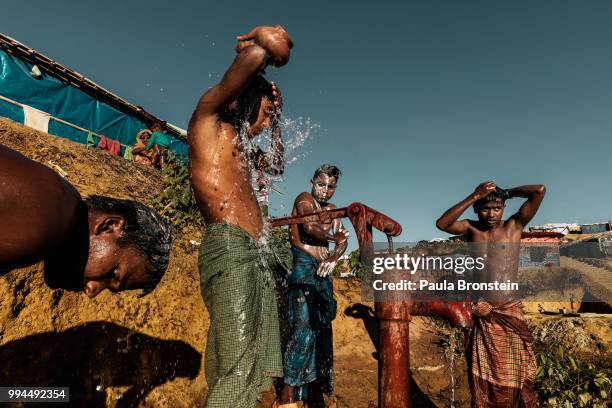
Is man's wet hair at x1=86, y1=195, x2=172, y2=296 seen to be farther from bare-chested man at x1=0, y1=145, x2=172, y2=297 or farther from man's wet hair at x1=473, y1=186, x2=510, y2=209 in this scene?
man's wet hair at x1=473, y1=186, x2=510, y2=209

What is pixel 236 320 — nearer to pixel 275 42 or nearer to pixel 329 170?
pixel 275 42

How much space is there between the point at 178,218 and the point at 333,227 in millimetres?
2699

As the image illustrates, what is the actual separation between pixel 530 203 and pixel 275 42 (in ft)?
10.8

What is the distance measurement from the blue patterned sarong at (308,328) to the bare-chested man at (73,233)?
233cm

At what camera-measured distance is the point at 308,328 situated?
370 centimetres

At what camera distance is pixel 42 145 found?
5176 mm

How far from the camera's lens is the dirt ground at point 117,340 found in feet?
9.18

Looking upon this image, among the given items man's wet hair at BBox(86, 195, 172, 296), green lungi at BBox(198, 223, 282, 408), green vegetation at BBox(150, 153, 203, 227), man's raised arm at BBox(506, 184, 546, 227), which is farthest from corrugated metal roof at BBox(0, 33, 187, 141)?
man's raised arm at BBox(506, 184, 546, 227)

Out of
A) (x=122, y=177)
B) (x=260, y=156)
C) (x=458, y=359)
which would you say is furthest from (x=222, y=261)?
(x=458, y=359)

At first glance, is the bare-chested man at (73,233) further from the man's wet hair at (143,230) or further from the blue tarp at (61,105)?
the blue tarp at (61,105)

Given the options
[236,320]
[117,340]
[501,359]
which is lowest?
[501,359]

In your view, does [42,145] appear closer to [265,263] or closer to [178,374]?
[178,374]

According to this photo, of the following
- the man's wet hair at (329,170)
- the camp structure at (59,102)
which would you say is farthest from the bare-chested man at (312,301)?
the camp structure at (59,102)

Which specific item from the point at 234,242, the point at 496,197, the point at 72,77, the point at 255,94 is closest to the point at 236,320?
the point at 234,242
